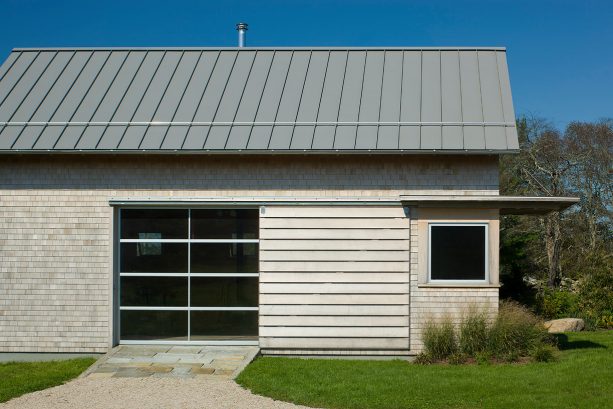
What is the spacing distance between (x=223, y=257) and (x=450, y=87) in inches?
219

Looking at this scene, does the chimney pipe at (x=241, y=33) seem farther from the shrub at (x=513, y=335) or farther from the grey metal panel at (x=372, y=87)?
the shrub at (x=513, y=335)

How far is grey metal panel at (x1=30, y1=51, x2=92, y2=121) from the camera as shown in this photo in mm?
15906

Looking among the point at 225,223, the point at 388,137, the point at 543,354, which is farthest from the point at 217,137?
the point at 543,354

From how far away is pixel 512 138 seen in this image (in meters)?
14.8

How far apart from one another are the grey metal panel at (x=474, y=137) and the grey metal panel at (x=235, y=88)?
4351 millimetres

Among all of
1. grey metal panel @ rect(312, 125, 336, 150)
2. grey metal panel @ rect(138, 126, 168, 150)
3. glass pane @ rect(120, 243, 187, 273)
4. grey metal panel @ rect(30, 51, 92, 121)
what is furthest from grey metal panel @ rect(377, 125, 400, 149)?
grey metal panel @ rect(30, 51, 92, 121)

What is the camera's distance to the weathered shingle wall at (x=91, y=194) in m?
15.1

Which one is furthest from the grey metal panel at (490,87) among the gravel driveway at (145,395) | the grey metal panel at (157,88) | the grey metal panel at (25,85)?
the grey metal panel at (25,85)

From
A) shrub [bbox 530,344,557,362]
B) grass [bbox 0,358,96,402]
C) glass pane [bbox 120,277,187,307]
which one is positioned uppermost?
glass pane [bbox 120,277,187,307]

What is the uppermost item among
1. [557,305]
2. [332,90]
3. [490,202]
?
[332,90]

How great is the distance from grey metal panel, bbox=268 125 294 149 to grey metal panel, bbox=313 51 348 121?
50cm

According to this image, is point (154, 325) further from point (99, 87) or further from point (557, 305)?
point (557, 305)

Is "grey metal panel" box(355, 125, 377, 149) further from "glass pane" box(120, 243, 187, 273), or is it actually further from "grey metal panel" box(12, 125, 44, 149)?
"grey metal panel" box(12, 125, 44, 149)

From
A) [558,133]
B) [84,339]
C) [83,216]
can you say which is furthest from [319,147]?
[558,133]
